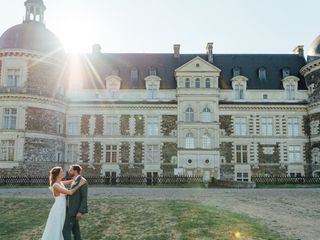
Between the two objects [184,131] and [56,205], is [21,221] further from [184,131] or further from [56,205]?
[184,131]

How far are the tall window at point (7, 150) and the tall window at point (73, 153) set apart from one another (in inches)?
239

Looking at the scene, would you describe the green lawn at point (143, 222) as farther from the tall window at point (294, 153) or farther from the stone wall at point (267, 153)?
the tall window at point (294, 153)

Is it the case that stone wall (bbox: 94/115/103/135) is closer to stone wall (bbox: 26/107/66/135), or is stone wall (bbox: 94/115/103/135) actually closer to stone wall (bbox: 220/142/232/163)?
stone wall (bbox: 26/107/66/135)

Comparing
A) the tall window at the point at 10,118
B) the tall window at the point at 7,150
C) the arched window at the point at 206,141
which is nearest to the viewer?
the tall window at the point at 7,150

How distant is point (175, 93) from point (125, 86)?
5.31 m

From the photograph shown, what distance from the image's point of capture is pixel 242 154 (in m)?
35.8

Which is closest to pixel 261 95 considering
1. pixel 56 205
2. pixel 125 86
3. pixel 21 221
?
pixel 125 86

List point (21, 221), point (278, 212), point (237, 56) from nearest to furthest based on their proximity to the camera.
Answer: point (21, 221) < point (278, 212) < point (237, 56)

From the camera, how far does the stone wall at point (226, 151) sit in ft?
117

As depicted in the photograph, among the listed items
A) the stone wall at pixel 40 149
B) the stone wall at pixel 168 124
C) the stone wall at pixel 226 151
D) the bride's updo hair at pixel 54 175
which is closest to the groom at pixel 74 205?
the bride's updo hair at pixel 54 175

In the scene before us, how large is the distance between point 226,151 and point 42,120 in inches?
705

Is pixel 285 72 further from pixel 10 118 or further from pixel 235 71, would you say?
pixel 10 118

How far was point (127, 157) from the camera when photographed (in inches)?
1401

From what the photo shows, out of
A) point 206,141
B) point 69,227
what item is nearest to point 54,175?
point 69,227
